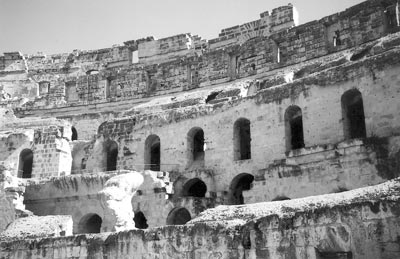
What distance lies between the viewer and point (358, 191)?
9.72m

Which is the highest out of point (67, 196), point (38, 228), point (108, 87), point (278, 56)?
point (108, 87)

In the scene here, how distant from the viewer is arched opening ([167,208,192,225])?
58.5 feet

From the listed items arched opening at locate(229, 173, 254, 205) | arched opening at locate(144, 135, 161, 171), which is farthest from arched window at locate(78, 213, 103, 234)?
arched opening at locate(229, 173, 254, 205)

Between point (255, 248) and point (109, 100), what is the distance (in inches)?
935

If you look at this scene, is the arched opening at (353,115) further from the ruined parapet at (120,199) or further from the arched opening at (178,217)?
the ruined parapet at (120,199)

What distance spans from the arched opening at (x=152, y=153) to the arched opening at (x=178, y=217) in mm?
3753

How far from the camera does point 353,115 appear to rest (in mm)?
17578

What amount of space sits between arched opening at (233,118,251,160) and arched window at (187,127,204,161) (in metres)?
1.90

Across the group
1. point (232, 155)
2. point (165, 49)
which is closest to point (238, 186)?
point (232, 155)

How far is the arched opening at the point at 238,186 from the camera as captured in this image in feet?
61.7

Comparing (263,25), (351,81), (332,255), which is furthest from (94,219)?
(263,25)

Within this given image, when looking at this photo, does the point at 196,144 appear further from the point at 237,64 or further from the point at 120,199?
the point at 237,64

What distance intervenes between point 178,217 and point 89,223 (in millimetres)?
4013

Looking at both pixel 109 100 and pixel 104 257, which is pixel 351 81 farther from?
pixel 109 100
